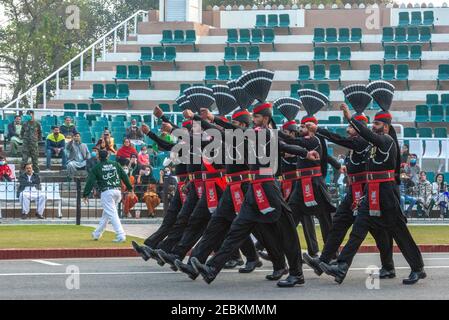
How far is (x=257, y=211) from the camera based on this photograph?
602 inches

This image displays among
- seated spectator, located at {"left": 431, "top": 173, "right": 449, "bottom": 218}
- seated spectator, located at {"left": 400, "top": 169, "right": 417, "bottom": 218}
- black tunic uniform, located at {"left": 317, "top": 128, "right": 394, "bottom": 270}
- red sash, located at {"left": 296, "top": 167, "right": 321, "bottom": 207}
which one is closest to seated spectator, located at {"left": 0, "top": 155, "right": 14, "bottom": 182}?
seated spectator, located at {"left": 400, "top": 169, "right": 417, "bottom": 218}

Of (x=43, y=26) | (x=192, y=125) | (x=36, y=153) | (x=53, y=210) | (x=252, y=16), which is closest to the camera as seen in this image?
(x=192, y=125)

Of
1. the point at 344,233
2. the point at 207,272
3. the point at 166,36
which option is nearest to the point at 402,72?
the point at 166,36

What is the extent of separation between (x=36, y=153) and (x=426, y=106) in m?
13.9

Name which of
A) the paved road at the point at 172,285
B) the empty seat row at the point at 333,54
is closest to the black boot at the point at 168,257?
the paved road at the point at 172,285

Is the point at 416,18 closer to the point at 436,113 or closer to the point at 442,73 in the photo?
the point at 442,73

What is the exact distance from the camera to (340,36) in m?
46.1

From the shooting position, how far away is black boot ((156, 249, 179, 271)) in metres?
17.0

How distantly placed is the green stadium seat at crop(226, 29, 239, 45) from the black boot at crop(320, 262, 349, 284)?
3144 centimetres

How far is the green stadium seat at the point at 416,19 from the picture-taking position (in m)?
47.2

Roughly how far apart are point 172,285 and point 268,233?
136 cm

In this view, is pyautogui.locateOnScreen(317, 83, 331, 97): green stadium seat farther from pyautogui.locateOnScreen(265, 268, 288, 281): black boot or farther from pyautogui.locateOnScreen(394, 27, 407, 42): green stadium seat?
pyautogui.locateOnScreen(265, 268, 288, 281): black boot
